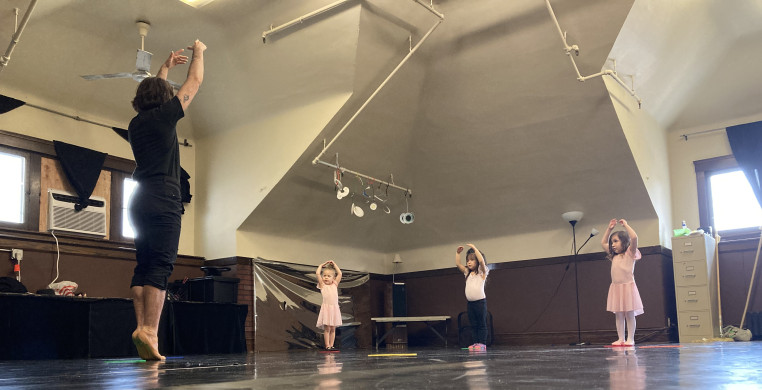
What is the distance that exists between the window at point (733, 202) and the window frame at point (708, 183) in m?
0.05

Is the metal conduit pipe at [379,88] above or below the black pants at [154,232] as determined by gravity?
above

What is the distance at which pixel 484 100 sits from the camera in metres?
8.76

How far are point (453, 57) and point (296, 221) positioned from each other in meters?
3.31

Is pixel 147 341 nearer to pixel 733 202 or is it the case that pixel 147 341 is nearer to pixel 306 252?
pixel 306 252

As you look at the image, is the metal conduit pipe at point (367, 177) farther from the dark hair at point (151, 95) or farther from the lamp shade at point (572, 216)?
the dark hair at point (151, 95)

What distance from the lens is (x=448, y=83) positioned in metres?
8.77

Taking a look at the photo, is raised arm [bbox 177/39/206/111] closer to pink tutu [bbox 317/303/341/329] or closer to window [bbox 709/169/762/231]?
pink tutu [bbox 317/303/341/329]

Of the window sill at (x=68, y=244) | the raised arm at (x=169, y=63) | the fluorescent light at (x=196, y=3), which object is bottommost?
the window sill at (x=68, y=244)

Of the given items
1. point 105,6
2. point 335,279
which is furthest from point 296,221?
point 105,6

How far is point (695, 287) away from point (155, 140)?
A: 7.73m

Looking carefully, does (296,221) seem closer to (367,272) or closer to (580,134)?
(367,272)

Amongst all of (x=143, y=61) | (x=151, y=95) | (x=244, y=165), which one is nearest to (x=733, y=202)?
(x=244, y=165)

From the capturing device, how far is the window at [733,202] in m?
9.15

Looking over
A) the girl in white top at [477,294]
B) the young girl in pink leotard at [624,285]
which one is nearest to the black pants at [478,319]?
the girl in white top at [477,294]
